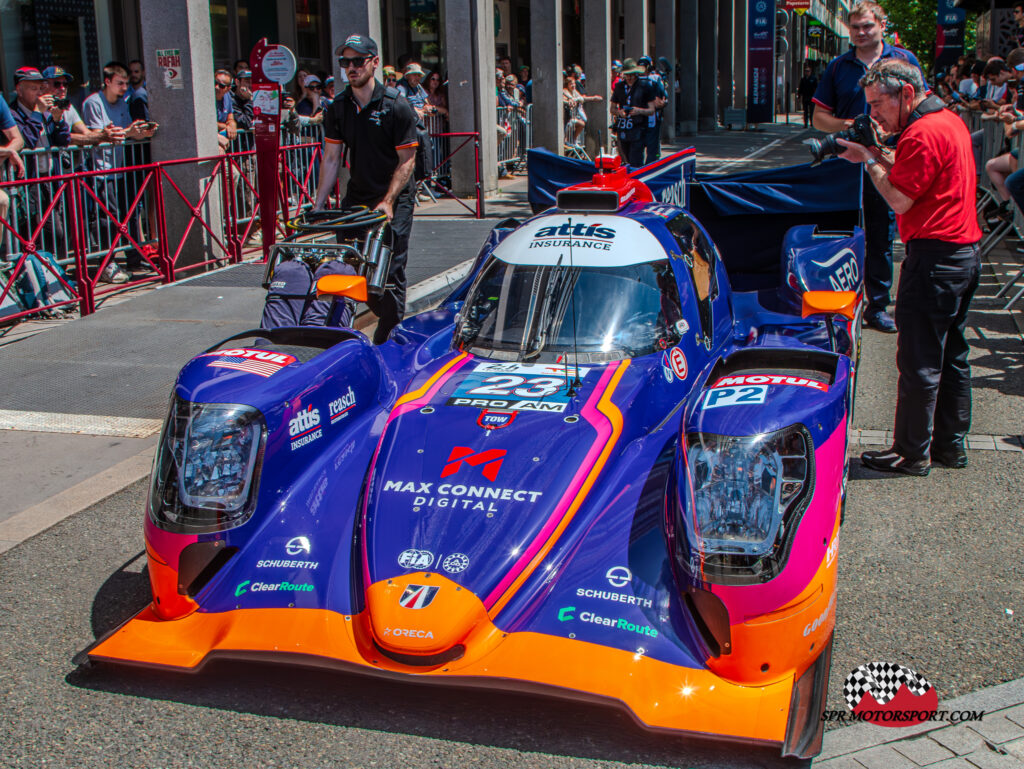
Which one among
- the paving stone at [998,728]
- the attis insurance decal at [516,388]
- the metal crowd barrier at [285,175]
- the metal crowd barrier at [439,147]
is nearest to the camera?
the paving stone at [998,728]

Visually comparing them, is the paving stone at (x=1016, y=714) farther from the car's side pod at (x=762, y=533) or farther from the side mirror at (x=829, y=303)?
the side mirror at (x=829, y=303)

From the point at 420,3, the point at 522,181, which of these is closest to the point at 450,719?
the point at 522,181

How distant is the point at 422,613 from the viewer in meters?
3.21

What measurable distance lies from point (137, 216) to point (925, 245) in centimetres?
764

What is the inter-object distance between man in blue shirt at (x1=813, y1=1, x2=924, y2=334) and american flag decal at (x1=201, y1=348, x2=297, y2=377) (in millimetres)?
4994

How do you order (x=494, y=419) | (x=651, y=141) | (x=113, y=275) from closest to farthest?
1. (x=494, y=419)
2. (x=113, y=275)
3. (x=651, y=141)

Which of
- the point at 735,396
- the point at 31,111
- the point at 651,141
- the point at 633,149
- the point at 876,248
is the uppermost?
the point at 31,111

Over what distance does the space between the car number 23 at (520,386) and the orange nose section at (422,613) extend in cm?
100

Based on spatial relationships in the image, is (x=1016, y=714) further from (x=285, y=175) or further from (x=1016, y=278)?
(x=285, y=175)

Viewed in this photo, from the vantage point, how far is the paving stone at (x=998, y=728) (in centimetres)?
310

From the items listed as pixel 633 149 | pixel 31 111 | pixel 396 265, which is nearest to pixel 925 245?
pixel 396 265

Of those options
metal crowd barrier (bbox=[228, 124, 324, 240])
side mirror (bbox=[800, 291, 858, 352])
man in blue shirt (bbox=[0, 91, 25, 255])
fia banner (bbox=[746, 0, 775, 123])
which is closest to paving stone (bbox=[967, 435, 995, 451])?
side mirror (bbox=[800, 291, 858, 352])

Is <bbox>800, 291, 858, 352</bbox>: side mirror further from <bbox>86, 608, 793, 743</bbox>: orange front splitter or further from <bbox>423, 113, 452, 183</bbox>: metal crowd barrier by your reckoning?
<bbox>423, 113, 452, 183</bbox>: metal crowd barrier

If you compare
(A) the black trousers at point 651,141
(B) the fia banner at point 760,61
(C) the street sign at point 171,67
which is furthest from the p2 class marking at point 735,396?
(B) the fia banner at point 760,61
